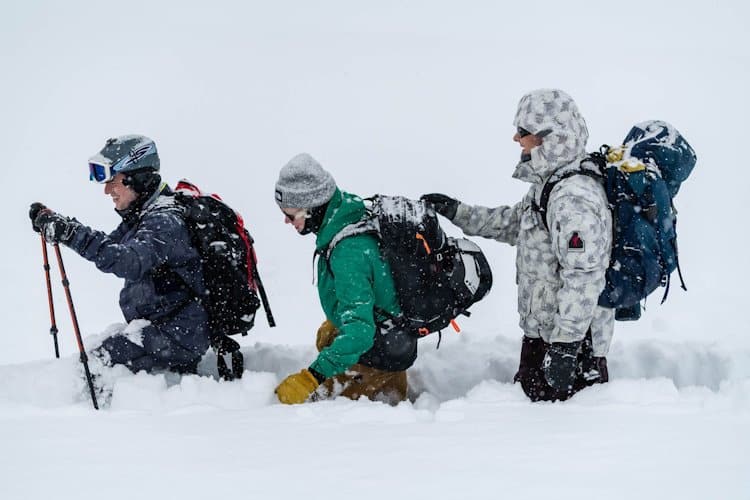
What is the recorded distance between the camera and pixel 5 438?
3898 mm

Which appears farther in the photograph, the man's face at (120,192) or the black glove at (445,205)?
the black glove at (445,205)

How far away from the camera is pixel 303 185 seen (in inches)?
180

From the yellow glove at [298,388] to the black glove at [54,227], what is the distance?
1714mm

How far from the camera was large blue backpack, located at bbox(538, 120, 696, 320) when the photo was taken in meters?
4.41

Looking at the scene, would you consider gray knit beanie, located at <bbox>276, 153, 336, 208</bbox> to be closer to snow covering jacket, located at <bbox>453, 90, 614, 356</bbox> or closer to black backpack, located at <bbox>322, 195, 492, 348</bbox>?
black backpack, located at <bbox>322, 195, 492, 348</bbox>

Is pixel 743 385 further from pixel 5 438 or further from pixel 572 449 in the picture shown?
pixel 5 438

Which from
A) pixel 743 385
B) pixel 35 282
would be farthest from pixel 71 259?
pixel 743 385

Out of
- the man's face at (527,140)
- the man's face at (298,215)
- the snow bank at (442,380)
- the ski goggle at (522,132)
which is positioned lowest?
the snow bank at (442,380)

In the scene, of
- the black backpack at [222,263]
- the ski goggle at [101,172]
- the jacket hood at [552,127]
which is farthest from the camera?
the black backpack at [222,263]

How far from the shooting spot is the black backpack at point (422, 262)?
4.62 metres

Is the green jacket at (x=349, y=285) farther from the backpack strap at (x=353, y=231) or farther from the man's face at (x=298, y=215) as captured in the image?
the man's face at (x=298, y=215)

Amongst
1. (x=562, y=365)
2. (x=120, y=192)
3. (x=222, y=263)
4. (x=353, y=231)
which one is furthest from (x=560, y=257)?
(x=120, y=192)

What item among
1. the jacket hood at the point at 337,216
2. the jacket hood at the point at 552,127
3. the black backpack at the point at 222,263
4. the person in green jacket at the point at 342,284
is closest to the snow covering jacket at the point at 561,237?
the jacket hood at the point at 552,127

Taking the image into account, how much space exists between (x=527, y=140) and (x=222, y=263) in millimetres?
2377
